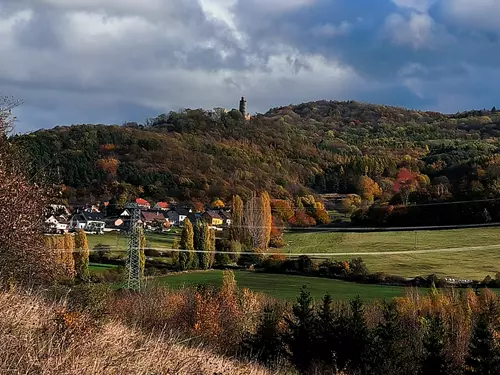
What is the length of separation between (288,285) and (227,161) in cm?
5934

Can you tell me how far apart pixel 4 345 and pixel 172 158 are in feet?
314

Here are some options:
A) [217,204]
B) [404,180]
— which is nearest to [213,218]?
[217,204]

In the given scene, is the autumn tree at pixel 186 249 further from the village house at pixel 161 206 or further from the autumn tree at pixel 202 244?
the village house at pixel 161 206

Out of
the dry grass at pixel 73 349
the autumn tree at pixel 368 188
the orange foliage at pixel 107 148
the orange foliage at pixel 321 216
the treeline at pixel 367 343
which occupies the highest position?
the orange foliage at pixel 107 148

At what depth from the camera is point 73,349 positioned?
17.6 feet

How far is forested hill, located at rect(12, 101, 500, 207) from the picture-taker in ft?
272

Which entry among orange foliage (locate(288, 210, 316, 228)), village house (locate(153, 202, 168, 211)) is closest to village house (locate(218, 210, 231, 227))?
village house (locate(153, 202, 168, 211))

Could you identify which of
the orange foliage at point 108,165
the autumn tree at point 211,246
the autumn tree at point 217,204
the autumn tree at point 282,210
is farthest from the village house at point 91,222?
the autumn tree at point 282,210

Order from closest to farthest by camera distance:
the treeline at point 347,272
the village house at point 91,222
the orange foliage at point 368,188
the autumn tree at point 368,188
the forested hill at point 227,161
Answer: the treeline at point 347,272
the village house at point 91,222
the forested hill at point 227,161
the autumn tree at point 368,188
the orange foliage at point 368,188

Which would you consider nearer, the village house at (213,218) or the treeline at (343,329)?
the treeline at (343,329)

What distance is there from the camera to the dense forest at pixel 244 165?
7875 centimetres

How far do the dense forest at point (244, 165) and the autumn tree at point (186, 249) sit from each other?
16.0 meters

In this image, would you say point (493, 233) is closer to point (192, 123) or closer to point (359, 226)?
point (359, 226)

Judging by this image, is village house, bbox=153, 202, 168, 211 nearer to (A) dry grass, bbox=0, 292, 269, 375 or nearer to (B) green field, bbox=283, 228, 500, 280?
(B) green field, bbox=283, 228, 500, 280
